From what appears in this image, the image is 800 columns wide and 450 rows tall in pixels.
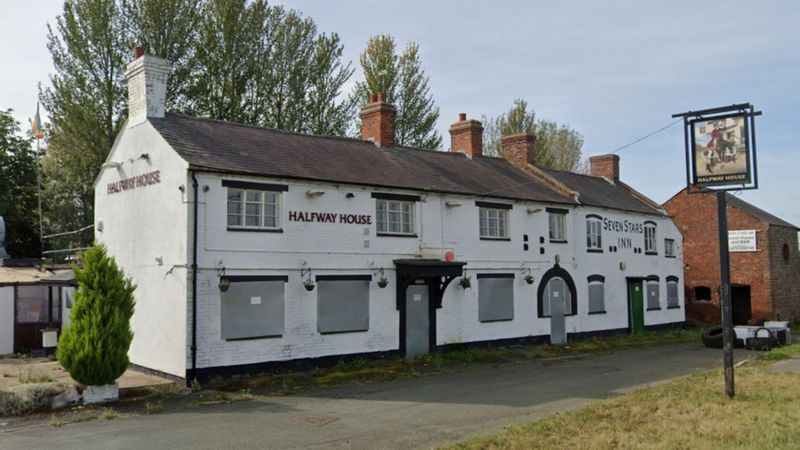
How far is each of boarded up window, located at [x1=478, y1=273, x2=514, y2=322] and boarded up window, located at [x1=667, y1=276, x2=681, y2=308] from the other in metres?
12.3

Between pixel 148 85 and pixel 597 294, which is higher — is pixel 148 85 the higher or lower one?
the higher one

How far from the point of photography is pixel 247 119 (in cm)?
3322

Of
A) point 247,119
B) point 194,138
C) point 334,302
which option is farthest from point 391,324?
point 247,119

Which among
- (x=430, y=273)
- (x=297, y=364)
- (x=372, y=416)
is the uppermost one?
(x=430, y=273)

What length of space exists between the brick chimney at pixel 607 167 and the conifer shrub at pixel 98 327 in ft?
85.5

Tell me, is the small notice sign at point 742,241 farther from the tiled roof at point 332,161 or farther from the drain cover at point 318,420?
the drain cover at point 318,420

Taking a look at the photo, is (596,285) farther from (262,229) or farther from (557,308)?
(262,229)

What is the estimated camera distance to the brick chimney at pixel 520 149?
28.7 meters

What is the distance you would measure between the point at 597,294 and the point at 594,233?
244cm

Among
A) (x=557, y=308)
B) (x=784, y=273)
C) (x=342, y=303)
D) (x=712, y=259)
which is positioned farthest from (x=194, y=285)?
(x=784, y=273)

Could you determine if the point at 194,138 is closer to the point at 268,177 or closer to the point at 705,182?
the point at 268,177

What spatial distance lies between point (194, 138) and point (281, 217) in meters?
3.14

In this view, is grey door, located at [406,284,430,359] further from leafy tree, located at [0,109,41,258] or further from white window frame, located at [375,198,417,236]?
leafy tree, located at [0,109,41,258]

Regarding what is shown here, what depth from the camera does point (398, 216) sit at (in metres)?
19.8
